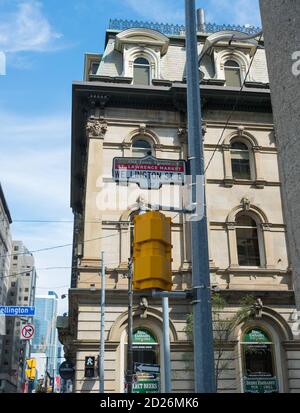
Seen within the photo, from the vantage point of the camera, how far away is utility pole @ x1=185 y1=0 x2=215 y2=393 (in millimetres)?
5852

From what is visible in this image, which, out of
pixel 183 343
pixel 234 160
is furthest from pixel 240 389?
pixel 234 160

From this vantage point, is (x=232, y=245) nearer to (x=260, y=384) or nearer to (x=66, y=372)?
(x=260, y=384)

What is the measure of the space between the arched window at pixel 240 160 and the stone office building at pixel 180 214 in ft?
0.18

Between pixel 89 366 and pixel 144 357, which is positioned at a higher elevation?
pixel 144 357

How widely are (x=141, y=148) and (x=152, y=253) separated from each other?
1953 cm

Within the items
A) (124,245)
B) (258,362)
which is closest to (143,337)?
(124,245)

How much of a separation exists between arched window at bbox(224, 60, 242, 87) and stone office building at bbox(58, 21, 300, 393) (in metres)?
0.06

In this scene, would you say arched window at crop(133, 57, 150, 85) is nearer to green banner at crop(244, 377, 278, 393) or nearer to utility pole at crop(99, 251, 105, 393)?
utility pole at crop(99, 251, 105, 393)

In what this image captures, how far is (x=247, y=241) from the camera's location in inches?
930

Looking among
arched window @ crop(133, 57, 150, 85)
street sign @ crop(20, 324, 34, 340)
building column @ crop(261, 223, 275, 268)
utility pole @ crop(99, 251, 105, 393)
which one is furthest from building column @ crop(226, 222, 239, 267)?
street sign @ crop(20, 324, 34, 340)

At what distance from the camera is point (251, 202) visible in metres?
24.1

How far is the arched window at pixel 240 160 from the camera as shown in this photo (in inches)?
985

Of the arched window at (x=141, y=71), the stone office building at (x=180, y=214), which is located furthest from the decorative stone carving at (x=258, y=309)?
the arched window at (x=141, y=71)
